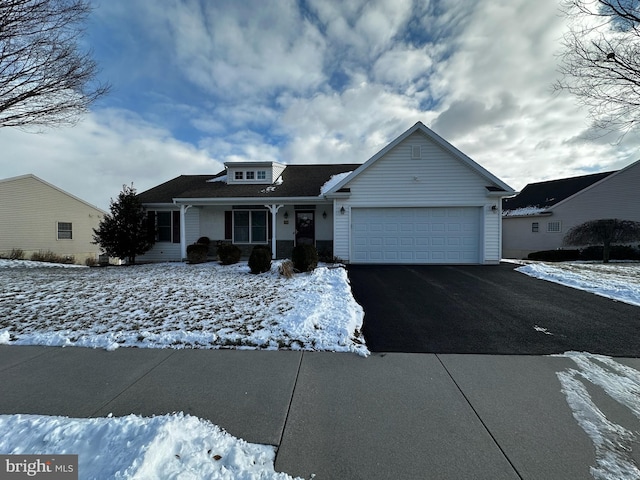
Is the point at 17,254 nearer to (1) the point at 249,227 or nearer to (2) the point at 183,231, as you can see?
(2) the point at 183,231

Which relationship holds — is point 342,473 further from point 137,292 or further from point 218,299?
point 137,292

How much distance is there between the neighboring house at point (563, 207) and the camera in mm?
18531

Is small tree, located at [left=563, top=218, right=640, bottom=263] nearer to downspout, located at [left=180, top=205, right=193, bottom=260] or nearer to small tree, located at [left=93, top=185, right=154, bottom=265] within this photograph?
downspout, located at [left=180, top=205, right=193, bottom=260]

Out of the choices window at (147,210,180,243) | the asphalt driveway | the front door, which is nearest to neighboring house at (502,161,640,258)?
the asphalt driveway

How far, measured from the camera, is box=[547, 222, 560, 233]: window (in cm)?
2070

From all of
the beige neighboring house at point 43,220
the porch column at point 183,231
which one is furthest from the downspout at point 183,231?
the beige neighboring house at point 43,220

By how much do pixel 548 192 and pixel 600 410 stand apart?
27.0 meters

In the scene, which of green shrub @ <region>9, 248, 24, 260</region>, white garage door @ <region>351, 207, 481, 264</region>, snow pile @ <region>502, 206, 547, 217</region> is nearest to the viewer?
white garage door @ <region>351, 207, 481, 264</region>

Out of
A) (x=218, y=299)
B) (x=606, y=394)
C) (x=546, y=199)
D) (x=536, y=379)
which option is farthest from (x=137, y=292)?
(x=546, y=199)

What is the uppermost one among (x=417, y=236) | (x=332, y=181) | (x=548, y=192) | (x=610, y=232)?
(x=548, y=192)

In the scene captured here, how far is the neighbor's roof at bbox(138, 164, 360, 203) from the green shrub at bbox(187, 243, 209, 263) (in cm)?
233

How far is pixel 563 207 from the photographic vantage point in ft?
66.9

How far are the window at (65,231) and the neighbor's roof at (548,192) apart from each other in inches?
1318

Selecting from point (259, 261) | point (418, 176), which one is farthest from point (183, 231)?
point (418, 176)
